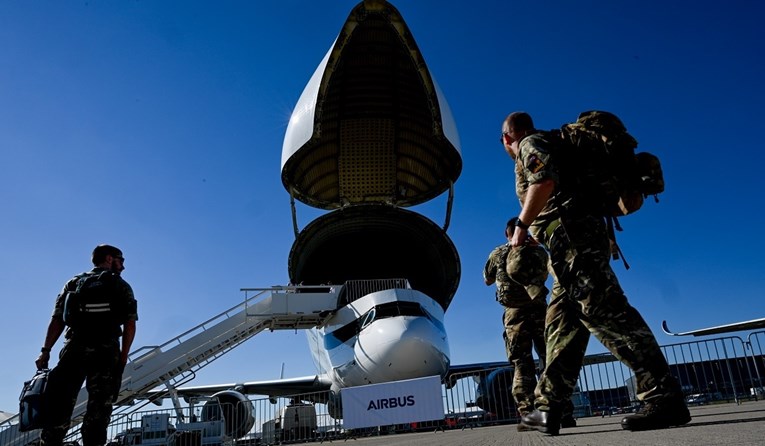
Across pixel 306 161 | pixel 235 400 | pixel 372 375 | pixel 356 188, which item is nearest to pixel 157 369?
pixel 235 400

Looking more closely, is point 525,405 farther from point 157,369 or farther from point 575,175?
point 157,369

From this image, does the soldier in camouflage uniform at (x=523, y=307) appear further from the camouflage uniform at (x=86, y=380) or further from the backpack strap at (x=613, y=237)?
the camouflage uniform at (x=86, y=380)

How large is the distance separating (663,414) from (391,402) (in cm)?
737

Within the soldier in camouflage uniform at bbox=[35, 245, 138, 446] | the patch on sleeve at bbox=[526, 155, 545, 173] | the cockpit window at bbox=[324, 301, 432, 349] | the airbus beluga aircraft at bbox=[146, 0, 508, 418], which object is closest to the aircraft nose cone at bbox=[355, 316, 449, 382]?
the cockpit window at bbox=[324, 301, 432, 349]

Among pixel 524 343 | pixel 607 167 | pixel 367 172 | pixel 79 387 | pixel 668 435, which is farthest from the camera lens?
pixel 367 172

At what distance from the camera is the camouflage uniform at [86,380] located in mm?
3633

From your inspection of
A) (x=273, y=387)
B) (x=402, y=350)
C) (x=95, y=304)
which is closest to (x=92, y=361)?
(x=95, y=304)

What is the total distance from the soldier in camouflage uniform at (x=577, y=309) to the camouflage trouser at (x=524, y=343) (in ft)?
5.84

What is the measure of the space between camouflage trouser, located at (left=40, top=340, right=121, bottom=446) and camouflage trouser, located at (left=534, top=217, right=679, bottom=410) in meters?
3.23

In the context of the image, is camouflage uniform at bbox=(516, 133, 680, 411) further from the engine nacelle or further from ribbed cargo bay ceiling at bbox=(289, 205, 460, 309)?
ribbed cargo bay ceiling at bbox=(289, 205, 460, 309)

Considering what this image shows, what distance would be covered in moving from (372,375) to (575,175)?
943 cm

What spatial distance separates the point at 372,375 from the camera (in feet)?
37.3

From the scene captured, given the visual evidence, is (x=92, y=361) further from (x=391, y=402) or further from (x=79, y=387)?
(x=391, y=402)

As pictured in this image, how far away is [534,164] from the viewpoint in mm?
2729
